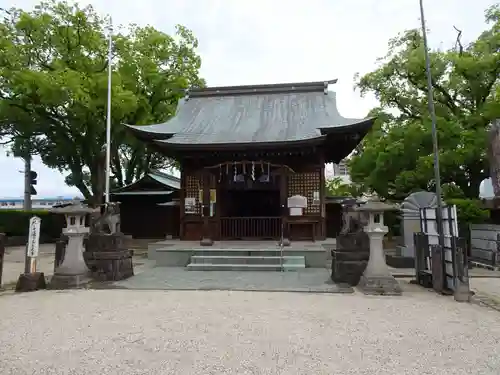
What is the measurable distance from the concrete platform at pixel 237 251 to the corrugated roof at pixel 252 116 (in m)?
3.61

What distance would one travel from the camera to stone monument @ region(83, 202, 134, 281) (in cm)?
919

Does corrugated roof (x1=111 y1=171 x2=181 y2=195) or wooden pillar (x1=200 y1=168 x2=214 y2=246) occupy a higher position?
corrugated roof (x1=111 y1=171 x2=181 y2=195)

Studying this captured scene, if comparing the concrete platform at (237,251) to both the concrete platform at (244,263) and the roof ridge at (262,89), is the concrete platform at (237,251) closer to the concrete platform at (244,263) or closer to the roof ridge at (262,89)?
the concrete platform at (244,263)

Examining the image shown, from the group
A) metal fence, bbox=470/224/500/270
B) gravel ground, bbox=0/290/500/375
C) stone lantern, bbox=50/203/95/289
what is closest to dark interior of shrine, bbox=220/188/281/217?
metal fence, bbox=470/224/500/270

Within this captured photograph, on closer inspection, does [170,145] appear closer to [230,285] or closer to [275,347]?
[230,285]

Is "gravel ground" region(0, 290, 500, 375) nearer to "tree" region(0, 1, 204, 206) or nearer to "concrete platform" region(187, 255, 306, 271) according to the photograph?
"concrete platform" region(187, 255, 306, 271)

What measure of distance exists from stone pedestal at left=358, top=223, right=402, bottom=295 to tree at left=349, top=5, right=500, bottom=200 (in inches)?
343

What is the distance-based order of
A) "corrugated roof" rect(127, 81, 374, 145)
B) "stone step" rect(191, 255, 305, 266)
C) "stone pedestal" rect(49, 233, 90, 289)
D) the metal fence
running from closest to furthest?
"stone pedestal" rect(49, 233, 90, 289), "stone step" rect(191, 255, 305, 266), the metal fence, "corrugated roof" rect(127, 81, 374, 145)

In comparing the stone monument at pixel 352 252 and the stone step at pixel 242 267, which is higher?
the stone monument at pixel 352 252

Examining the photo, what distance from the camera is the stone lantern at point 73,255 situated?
8.34 metres

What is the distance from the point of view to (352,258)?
8578 millimetres

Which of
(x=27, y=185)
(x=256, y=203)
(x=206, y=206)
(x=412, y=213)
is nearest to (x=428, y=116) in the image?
(x=412, y=213)

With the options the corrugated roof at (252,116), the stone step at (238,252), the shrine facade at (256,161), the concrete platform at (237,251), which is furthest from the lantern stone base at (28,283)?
the corrugated roof at (252,116)

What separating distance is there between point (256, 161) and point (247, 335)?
912 cm
